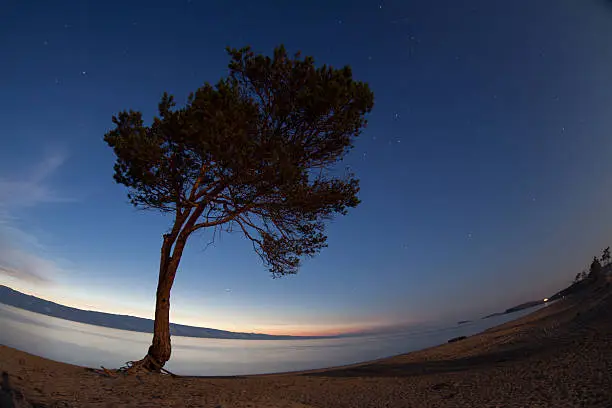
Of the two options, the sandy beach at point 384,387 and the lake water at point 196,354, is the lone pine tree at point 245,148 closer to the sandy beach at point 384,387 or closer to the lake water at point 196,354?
the sandy beach at point 384,387

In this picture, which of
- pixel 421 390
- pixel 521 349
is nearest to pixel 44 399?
pixel 421 390

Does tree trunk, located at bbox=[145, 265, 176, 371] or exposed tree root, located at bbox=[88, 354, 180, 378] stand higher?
tree trunk, located at bbox=[145, 265, 176, 371]

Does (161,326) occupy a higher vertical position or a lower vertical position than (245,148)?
lower

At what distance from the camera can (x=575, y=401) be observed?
5336 millimetres

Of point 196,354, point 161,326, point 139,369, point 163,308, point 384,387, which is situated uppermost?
point 163,308

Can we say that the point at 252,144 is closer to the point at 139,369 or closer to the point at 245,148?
the point at 245,148

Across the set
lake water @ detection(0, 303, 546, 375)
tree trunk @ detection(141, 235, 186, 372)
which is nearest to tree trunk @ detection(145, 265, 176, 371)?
tree trunk @ detection(141, 235, 186, 372)

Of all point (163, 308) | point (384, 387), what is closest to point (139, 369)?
point (163, 308)

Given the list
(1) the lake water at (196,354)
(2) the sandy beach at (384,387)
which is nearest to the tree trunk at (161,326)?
(2) the sandy beach at (384,387)

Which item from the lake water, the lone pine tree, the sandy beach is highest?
the lone pine tree

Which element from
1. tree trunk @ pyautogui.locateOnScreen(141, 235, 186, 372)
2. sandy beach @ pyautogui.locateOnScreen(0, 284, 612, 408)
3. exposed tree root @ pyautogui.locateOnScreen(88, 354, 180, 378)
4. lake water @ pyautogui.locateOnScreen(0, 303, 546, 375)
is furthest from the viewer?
lake water @ pyautogui.locateOnScreen(0, 303, 546, 375)

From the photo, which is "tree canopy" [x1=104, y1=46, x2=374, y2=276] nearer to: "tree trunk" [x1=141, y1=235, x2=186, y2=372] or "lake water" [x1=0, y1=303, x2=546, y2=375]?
"tree trunk" [x1=141, y1=235, x2=186, y2=372]

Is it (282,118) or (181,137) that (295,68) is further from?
(181,137)

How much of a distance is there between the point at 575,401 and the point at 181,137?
1158 cm
